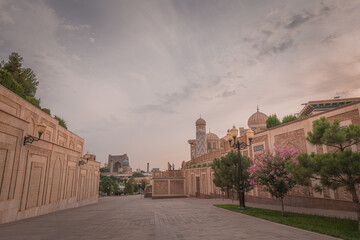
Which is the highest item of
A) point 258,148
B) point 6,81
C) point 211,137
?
point 211,137

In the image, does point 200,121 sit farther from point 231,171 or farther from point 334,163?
point 334,163

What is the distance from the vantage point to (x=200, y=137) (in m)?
53.1

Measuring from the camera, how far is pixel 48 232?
7730 mm

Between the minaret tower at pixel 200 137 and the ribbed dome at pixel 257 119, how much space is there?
1350cm

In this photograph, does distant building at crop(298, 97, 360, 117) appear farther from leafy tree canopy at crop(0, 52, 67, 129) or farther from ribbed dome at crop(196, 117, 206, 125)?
leafy tree canopy at crop(0, 52, 67, 129)

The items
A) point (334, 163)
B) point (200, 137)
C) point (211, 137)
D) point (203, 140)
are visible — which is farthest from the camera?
point (211, 137)

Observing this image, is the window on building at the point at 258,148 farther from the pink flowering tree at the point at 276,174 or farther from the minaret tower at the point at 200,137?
the minaret tower at the point at 200,137

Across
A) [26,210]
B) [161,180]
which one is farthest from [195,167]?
[26,210]

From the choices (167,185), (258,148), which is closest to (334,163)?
(258,148)

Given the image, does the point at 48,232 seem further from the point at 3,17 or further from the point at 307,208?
the point at 307,208

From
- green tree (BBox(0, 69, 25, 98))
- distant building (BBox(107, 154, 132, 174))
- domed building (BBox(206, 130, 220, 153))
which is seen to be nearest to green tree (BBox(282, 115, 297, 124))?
green tree (BBox(0, 69, 25, 98))

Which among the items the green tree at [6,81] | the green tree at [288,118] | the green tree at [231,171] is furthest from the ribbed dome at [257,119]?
the green tree at [6,81]

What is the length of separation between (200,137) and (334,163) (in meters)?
45.7

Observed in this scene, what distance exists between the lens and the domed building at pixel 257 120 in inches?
1614
